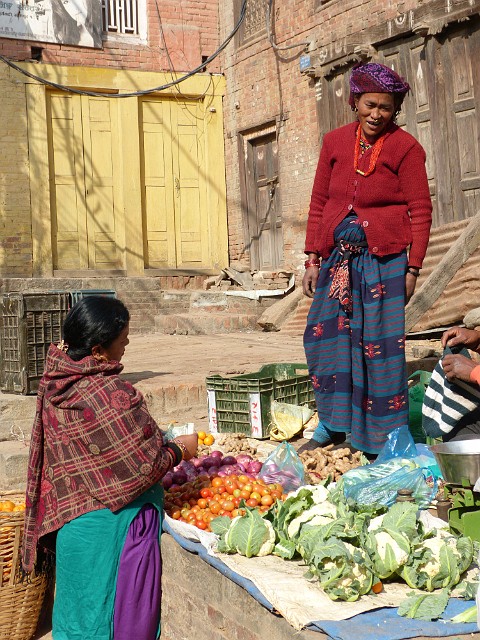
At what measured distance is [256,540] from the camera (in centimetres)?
337

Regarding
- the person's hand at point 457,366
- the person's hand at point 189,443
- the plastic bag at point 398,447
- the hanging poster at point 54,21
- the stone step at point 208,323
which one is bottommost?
the plastic bag at point 398,447

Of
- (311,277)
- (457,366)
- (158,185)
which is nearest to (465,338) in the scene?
(457,366)

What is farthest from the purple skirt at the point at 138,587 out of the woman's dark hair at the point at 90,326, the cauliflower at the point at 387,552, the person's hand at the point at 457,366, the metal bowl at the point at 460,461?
the person's hand at the point at 457,366

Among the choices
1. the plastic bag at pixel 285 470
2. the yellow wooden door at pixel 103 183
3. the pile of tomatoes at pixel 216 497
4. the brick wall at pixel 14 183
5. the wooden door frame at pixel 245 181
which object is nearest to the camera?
the pile of tomatoes at pixel 216 497

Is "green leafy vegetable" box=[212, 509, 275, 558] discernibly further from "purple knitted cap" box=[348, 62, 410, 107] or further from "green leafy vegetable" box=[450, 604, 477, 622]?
"purple knitted cap" box=[348, 62, 410, 107]

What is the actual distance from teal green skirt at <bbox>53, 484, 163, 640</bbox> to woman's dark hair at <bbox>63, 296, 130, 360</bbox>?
0.61 m

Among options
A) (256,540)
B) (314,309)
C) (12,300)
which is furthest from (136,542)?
(12,300)

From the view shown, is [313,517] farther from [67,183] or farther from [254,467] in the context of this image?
[67,183]

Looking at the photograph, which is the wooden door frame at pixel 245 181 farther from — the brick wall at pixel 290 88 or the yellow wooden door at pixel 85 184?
the yellow wooden door at pixel 85 184

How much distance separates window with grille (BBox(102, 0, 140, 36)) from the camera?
13969 mm

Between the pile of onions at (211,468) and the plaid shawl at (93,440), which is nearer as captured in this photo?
the plaid shawl at (93,440)

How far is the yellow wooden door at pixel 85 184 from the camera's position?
548 inches

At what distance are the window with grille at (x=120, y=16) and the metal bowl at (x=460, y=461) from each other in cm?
1200

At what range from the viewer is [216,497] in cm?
402
